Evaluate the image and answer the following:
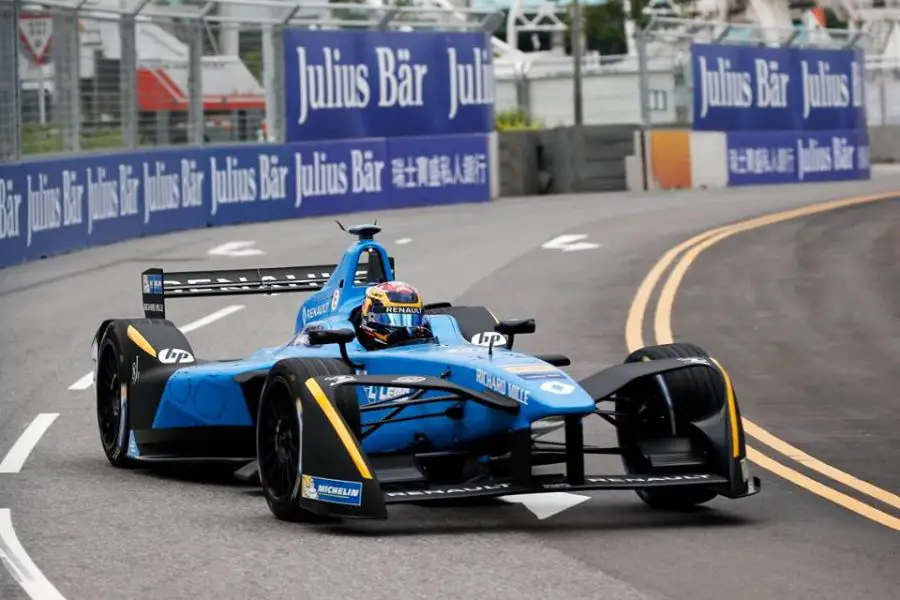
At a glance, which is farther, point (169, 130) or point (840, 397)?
point (169, 130)

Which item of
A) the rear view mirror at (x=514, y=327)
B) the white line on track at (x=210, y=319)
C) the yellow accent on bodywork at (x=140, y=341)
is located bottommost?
the white line on track at (x=210, y=319)

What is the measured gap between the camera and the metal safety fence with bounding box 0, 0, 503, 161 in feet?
80.3

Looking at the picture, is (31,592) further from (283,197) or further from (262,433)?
(283,197)

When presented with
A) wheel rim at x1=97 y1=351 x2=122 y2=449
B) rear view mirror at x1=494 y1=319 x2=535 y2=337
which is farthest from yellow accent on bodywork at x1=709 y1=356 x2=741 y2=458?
wheel rim at x1=97 y1=351 x2=122 y2=449

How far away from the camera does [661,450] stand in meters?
9.22

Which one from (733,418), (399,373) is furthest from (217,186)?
(733,418)

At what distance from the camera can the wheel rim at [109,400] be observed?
10.9 metres

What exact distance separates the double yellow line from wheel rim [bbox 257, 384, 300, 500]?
261 cm

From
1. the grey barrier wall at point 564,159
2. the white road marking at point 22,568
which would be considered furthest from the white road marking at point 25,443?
the grey barrier wall at point 564,159

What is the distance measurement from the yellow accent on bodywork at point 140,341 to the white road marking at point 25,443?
2.93 feet

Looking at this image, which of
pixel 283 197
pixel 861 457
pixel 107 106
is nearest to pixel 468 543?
pixel 861 457

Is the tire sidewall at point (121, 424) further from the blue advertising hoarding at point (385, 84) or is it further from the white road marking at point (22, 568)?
the blue advertising hoarding at point (385, 84)

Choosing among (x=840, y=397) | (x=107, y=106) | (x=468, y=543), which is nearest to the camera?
(x=468, y=543)

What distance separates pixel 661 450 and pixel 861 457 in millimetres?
2099
